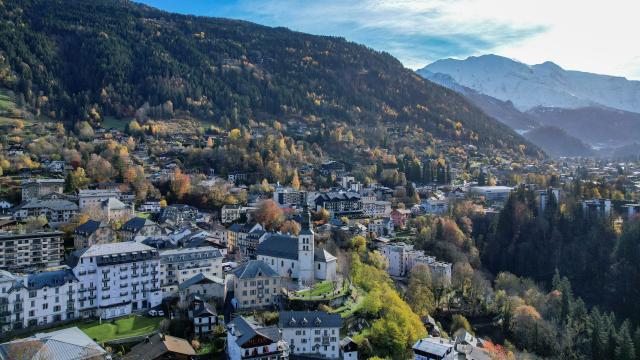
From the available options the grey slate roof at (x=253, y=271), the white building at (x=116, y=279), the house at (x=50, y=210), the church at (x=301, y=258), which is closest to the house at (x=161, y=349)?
the white building at (x=116, y=279)

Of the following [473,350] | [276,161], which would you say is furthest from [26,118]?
[473,350]

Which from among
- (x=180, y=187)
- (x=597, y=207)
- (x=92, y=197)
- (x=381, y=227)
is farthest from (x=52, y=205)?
(x=597, y=207)

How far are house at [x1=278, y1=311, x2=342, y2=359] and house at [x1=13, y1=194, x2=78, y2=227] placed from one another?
32.2m

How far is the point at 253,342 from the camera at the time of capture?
35688 millimetres

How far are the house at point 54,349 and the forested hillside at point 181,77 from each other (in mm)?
91440

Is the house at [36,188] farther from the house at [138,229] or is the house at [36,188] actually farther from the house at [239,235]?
the house at [239,235]

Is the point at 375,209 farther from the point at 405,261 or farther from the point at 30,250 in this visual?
the point at 30,250

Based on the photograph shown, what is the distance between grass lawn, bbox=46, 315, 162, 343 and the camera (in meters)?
37.4

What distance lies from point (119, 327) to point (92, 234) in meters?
15.6

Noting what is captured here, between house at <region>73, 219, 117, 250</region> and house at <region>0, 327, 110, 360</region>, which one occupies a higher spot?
house at <region>73, 219, 117, 250</region>

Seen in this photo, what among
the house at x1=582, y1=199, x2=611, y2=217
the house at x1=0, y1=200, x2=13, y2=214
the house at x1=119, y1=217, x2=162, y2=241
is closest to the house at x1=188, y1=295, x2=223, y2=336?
the house at x1=119, y1=217, x2=162, y2=241

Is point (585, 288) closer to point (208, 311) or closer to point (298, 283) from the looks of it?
point (298, 283)

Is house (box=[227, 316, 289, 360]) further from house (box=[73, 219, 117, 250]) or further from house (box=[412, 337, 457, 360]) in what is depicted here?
house (box=[73, 219, 117, 250])

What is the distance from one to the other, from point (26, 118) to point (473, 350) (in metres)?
97.1
